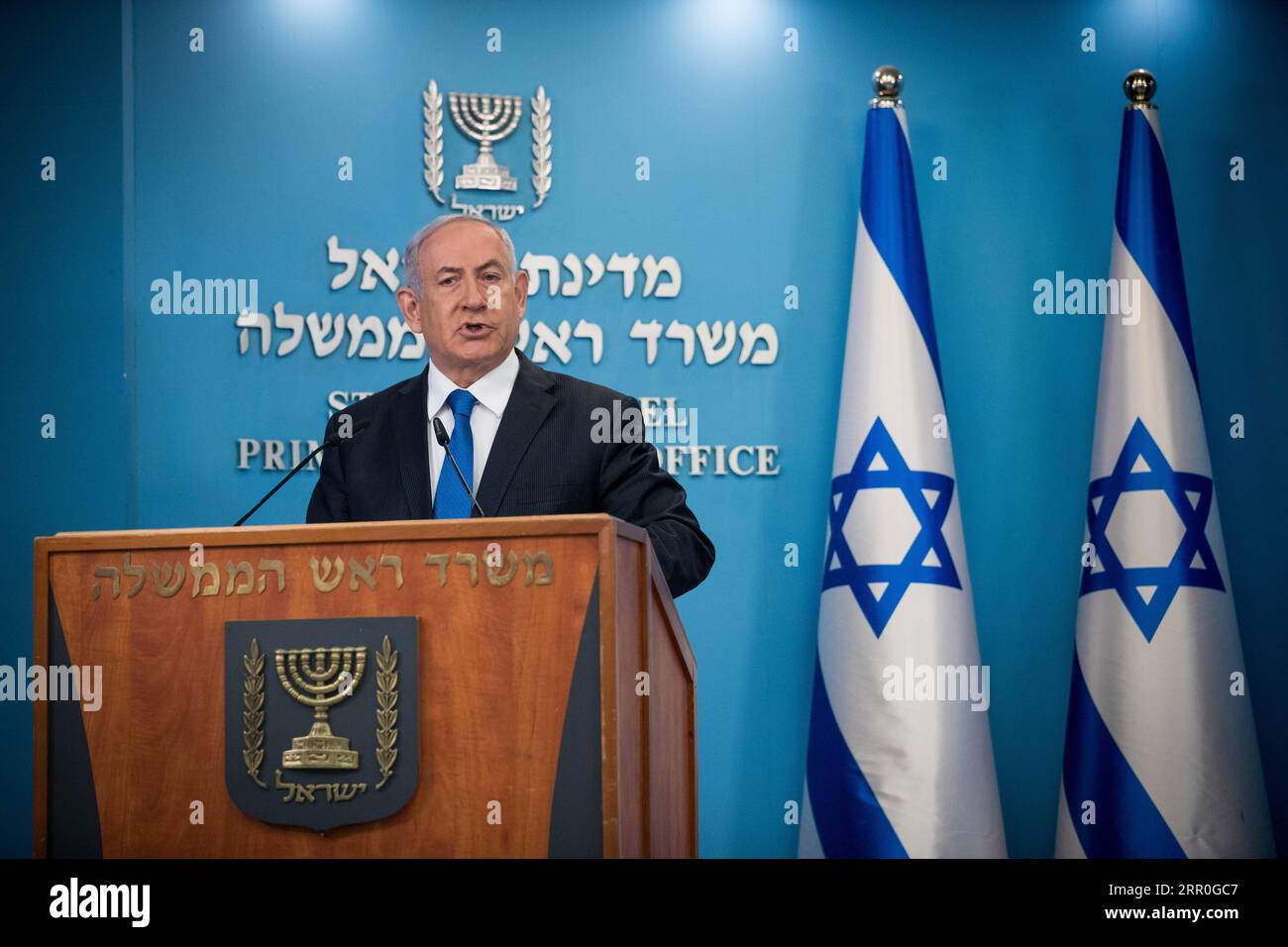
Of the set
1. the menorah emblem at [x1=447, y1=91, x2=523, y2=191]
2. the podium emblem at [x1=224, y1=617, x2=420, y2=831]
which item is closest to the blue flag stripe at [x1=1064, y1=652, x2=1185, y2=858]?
the menorah emblem at [x1=447, y1=91, x2=523, y2=191]

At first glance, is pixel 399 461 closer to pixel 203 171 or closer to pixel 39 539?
pixel 39 539

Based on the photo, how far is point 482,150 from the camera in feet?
14.0

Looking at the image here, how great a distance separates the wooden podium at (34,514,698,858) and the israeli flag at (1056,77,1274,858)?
241cm

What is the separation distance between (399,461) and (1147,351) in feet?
7.87

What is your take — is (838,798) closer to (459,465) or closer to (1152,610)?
(1152,610)

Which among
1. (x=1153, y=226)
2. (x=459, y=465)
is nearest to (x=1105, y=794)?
(x=1153, y=226)

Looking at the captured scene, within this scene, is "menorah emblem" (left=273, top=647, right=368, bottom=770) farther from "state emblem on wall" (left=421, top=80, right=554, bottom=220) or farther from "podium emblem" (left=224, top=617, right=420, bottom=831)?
"state emblem on wall" (left=421, top=80, right=554, bottom=220)

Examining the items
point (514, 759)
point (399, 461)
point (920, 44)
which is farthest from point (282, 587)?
point (920, 44)

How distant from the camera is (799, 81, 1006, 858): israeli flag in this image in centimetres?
380

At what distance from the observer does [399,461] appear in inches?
108

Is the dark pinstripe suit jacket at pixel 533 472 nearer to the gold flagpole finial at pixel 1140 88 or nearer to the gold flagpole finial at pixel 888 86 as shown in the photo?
the gold flagpole finial at pixel 888 86

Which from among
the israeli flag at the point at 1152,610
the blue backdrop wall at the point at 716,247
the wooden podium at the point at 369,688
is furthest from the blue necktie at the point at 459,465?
the israeli flag at the point at 1152,610
